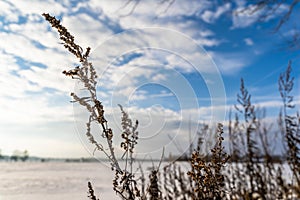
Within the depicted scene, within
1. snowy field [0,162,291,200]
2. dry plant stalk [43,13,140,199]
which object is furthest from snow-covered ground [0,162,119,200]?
dry plant stalk [43,13,140,199]

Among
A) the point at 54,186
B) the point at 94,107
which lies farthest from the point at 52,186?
the point at 94,107

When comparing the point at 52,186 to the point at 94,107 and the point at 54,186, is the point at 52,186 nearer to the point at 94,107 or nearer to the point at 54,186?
the point at 54,186

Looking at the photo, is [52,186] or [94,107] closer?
[94,107]

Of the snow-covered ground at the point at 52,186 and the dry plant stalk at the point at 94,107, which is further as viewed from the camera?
the snow-covered ground at the point at 52,186

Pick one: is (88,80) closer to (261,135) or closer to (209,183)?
(209,183)

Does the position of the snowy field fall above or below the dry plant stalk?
below

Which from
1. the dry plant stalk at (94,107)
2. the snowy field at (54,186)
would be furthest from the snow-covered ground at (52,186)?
the dry plant stalk at (94,107)

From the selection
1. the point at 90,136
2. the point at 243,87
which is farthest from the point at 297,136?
the point at 90,136

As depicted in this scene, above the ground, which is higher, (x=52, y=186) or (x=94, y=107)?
(x=94, y=107)

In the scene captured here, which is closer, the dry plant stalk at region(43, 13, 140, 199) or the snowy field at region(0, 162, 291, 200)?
the dry plant stalk at region(43, 13, 140, 199)

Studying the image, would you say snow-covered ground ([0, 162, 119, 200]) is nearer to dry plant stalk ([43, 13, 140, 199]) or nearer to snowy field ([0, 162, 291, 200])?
snowy field ([0, 162, 291, 200])

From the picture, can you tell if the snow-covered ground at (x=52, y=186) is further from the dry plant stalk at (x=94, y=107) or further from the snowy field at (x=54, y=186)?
the dry plant stalk at (x=94, y=107)

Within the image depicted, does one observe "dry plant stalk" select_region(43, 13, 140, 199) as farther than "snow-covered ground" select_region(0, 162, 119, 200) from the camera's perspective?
No

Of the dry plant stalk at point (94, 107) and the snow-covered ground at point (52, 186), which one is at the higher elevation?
the dry plant stalk at point (94, 107)
